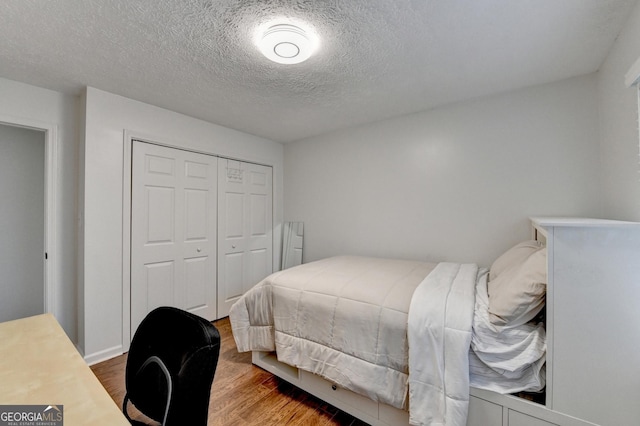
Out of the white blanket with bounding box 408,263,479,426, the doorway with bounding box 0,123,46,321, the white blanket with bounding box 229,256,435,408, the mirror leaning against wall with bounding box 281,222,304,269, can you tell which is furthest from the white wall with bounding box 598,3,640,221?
the doorway with bounding box 0,123,46,321

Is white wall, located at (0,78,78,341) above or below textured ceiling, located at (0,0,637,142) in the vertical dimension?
below

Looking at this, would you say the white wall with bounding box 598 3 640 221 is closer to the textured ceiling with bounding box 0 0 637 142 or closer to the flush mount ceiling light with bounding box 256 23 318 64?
the textured ceiling with bounding box 0 0 637 142

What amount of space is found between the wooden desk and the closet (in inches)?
60.3

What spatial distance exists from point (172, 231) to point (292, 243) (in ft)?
5.37

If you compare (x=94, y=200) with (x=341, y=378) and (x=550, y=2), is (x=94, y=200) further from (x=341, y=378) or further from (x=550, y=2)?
(x=550, y=2)

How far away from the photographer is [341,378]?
63.7 inches

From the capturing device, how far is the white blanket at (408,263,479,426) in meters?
1.27

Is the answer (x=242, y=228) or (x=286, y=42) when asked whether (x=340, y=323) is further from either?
(x=242, y=228)

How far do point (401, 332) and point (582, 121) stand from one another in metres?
2.27

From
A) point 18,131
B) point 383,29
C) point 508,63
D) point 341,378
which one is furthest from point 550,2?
point 18,131

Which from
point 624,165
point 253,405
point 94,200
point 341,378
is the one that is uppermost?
point 624,165

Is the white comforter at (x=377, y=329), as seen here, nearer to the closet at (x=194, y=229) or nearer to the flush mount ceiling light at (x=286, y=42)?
the closet at (x=194, y=229)

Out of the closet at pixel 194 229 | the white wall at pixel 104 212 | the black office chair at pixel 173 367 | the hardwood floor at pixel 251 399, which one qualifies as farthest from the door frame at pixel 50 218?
the black office chair at pixel 173 367

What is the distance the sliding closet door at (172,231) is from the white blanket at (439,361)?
8.11 ft
